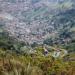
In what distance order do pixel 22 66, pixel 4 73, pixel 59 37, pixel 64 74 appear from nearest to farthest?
pixel 4 73
pixel 22 66
pixel 64 74
pixel 59 37

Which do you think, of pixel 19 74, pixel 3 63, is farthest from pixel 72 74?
pixel 19 74

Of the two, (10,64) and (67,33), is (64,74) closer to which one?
(10,64)

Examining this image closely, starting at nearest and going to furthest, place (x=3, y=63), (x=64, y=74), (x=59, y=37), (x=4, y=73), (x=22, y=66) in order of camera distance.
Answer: (x=4, y=73), (x=22, y=66), (x=3, y=63), (x=64, y=74), (x=59, y=37)

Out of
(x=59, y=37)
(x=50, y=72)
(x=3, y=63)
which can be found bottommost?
(x=59, y=37)

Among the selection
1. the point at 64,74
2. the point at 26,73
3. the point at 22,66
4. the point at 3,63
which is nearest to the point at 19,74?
the point at 26,73

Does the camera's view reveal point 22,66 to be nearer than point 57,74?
Yes

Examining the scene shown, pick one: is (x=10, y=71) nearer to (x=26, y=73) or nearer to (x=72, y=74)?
(x=26, y=73)

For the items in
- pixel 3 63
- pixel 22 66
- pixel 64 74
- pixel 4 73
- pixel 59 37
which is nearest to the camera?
pixel 4 73

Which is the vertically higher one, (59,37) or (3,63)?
(3,63)

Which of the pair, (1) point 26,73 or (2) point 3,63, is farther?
(2) point 3,63
